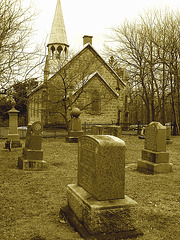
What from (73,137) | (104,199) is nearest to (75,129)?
(73,137)

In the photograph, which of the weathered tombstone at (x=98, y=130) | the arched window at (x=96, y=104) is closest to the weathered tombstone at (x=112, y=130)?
the weathered tombstone at (x=98, y=130)

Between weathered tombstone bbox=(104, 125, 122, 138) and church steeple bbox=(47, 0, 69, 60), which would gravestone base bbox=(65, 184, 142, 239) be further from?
church steeple bbox=(47, 0, 69, 60)

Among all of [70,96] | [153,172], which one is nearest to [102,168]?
[153,172]

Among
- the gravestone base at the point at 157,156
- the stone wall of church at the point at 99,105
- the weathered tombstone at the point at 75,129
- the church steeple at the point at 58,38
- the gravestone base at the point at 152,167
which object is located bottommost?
the gravestone base at the point at 152,167

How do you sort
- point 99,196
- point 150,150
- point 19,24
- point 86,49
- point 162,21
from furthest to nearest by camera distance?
point 86,49, point 162,21, point 150,150, point 19,24, point 99,196

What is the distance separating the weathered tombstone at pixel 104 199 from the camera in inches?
144

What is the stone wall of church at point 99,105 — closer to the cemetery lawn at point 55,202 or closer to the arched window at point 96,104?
the arched window at point 96,104

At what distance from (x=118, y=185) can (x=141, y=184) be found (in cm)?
328

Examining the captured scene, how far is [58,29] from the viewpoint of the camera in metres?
32.2

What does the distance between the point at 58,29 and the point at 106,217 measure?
3199 cm

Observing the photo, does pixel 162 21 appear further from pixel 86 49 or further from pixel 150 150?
pixel 150 150

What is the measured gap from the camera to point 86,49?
2880 centimetres

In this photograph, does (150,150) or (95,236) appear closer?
(95,236)

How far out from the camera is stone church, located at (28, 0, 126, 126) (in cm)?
2128
